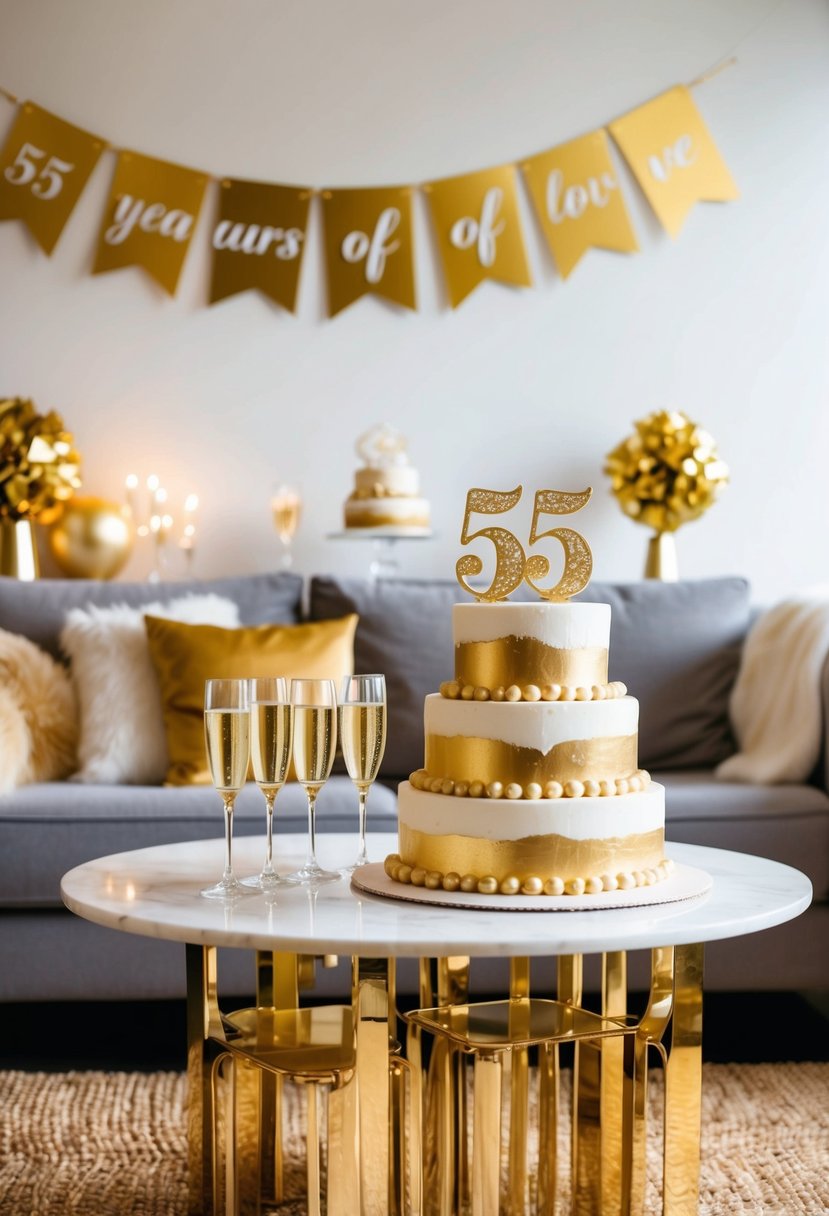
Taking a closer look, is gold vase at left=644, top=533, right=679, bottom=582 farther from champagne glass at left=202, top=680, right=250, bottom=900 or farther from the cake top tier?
champagne glass at left=202, top=680, right=250, bottom=900

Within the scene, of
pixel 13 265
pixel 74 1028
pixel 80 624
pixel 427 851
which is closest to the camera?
pixel 427 851

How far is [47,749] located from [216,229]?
1.58m

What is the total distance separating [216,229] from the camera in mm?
3584

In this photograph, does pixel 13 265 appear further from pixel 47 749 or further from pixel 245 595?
pixel 47 749

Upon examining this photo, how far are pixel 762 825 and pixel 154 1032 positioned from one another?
1246 mm

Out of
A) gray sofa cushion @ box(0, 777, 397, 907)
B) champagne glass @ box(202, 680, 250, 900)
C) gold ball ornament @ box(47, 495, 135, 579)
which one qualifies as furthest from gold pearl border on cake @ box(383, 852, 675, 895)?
gold ball ornament @ box(47, 495, 135, 579)

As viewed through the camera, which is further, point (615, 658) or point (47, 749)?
point (615, 658)

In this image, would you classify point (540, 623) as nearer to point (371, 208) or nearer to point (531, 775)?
point (531, 775)

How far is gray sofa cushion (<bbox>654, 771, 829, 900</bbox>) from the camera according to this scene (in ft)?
8.25

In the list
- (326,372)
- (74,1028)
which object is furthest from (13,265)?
(74,1028)

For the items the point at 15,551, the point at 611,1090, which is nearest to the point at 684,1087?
the point at 611,1090

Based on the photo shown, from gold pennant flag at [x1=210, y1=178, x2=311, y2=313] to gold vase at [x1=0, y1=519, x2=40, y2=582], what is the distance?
83 cm

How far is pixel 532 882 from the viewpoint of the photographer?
139cm

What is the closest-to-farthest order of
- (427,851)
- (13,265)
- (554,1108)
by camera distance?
(427,851) < (554,1108) < (13,265)
